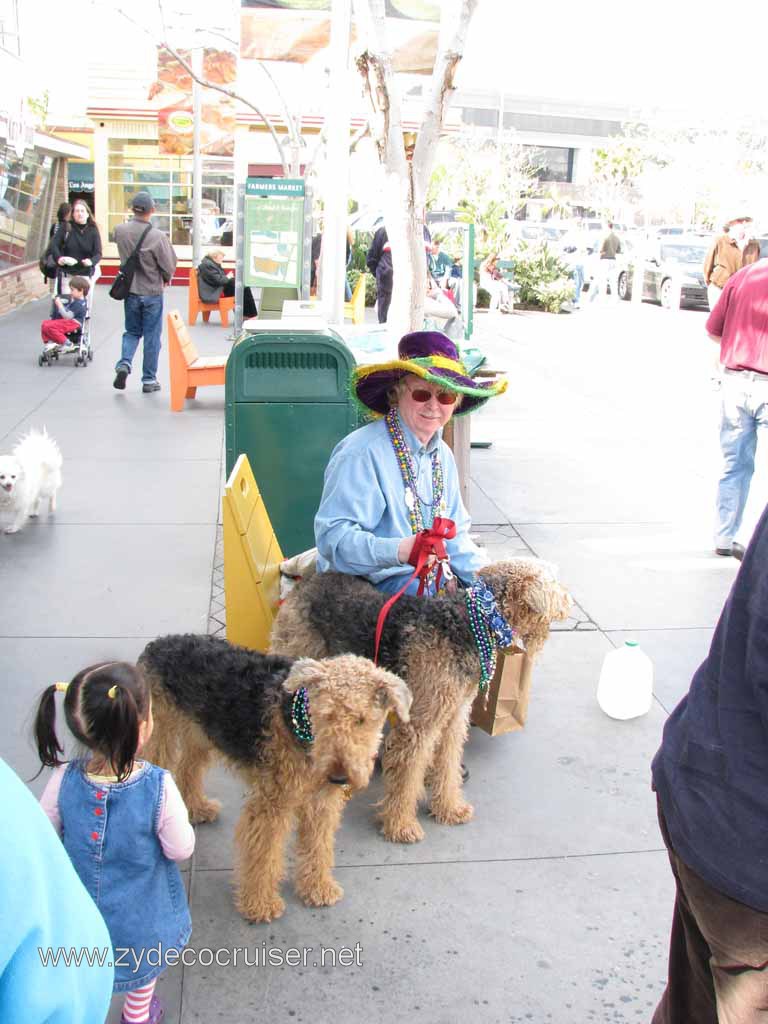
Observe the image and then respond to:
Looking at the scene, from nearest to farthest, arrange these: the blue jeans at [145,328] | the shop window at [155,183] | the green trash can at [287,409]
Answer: the green trash can at [287,409] → the blue jeans at [145,328] → the shop window at [155,183]

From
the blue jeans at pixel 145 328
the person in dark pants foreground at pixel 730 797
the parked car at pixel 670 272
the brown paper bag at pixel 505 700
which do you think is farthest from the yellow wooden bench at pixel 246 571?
the parked car at pixel 670 272

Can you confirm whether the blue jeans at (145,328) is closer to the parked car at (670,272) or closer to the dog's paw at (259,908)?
the dog's paw at (259,908)

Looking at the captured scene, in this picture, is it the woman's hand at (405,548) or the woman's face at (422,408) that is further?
the woman's face at (422,408)

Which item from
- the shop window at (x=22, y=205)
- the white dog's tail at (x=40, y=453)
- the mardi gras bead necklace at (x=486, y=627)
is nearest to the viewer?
the mardi gras bead necklace at (x=486, y=627)

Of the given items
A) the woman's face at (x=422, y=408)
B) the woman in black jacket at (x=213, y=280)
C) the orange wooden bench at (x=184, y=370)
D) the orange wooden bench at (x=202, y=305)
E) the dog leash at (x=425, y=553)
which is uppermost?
the woman in black jacket at (x=213, y=280)

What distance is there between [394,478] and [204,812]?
4.73 ft

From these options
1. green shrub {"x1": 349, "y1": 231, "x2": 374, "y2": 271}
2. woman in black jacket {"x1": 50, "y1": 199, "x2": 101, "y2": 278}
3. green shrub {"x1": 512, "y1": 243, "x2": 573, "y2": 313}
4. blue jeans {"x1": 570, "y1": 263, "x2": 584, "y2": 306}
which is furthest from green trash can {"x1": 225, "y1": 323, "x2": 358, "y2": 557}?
blue jeans {"x1": 570, "y1": 263, "x2": 584, "y2": 306}

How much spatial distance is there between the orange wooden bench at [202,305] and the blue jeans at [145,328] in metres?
5.67

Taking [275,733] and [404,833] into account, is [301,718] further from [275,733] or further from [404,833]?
[404,833]

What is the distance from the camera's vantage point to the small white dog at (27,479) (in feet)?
20.2

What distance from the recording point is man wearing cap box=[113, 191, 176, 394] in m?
10.5

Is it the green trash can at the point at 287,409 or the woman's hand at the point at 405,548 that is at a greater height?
the green trash can at the point at 287,409

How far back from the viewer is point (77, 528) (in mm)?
6543

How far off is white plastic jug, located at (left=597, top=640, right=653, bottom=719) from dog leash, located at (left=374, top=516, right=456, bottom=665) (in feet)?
3.87
